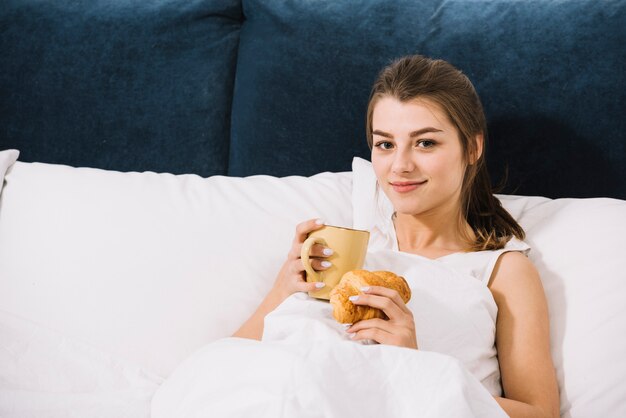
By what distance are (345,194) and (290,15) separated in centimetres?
46

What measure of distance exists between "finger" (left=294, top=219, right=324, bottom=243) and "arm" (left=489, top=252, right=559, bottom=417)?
1.31 ft

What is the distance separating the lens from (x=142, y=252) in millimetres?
1460

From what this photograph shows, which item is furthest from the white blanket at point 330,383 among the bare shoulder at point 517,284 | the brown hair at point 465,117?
the brown hair at point 465,117

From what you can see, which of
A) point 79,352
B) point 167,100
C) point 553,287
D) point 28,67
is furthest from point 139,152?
point 553,287

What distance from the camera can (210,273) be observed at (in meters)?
1.46

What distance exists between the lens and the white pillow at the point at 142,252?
4.61ft

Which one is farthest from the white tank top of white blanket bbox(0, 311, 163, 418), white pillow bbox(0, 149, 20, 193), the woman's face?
white pillow bbox(0, 149, 20, 193)

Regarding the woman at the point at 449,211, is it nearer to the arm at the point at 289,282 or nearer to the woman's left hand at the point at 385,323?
the arm at the point at 289,282

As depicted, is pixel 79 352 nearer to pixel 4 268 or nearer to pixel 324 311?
pixel 4 268

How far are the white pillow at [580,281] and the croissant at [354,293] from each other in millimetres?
381

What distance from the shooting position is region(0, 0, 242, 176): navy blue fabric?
1.77 metres

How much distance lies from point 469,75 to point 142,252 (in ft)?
2.59

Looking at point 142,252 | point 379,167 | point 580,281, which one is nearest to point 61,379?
point 142,252

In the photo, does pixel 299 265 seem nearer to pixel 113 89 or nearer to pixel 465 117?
pixel 465 117
